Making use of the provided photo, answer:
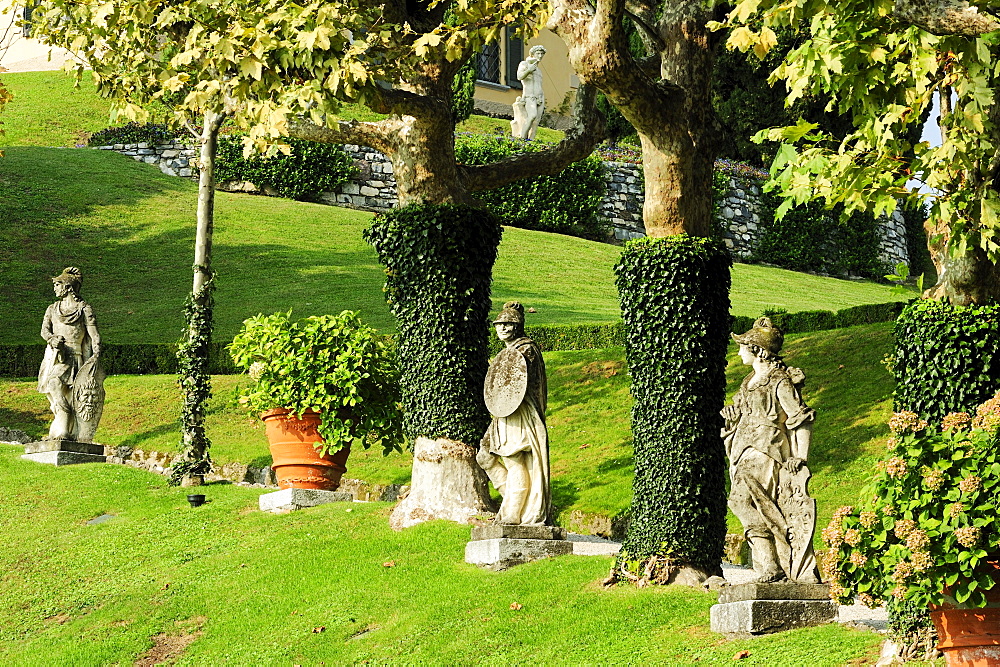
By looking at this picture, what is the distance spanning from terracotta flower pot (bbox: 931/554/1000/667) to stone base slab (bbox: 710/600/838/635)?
80.7 inches

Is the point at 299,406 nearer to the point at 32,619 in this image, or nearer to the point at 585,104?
the point at 32,619

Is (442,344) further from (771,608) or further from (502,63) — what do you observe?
(502,63)

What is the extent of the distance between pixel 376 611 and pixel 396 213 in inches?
207

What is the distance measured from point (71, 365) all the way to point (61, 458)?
4.62 feet

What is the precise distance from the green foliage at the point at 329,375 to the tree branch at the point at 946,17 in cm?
891

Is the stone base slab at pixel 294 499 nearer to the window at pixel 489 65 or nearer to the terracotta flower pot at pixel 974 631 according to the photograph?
the terracotta flower pot at pixel 974 631

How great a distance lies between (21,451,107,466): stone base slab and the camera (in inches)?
766

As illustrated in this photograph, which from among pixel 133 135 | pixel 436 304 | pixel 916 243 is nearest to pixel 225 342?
pixel 436 304

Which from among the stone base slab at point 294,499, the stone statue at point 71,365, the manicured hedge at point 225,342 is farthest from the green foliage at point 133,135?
the stone base slab at point 294,499

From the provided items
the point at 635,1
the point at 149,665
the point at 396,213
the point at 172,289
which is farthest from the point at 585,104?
the point at 172,289

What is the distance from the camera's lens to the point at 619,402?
21.0 meters

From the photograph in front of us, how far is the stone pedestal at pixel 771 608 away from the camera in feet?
32.8

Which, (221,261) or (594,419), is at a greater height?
(221,261)

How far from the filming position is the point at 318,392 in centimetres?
1619
